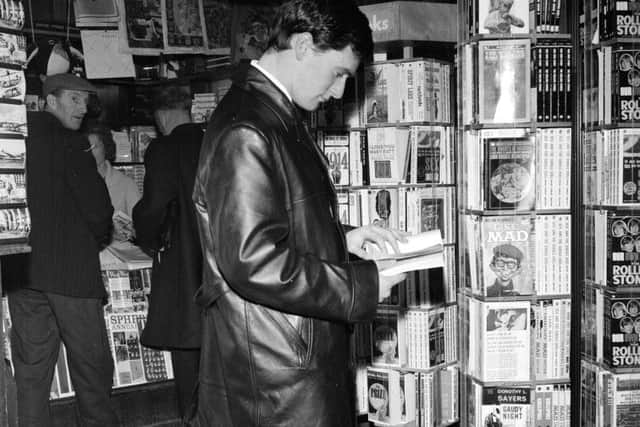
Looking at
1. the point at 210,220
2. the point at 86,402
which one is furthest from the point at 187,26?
the point at 210,220

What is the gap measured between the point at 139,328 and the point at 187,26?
1694 millimetres

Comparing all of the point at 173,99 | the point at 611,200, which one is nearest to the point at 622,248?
the point at 611,200

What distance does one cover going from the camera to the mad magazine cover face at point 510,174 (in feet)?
9.57

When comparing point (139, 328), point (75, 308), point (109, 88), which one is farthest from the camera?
point (109, 88)

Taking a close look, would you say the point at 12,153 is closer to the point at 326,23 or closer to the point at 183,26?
the point at 326,23

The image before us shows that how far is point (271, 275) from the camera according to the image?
1.59 m

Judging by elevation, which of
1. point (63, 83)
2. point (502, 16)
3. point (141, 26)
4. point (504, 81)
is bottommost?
point (504, 81)

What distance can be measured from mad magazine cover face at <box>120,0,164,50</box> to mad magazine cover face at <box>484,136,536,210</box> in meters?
2.04

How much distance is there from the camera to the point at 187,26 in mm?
4246

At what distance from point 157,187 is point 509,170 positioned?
4.68 feet

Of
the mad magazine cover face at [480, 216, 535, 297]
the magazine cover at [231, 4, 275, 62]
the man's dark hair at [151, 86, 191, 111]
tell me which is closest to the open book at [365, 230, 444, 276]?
the mad magazine cover face at [480, 216, 535, 297]

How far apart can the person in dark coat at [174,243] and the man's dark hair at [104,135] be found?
98 centimetres

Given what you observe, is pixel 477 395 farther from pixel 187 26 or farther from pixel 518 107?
pixel 187 26

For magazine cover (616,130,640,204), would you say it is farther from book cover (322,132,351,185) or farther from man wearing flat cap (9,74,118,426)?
man wearing flat cap (9,74,118,426)
